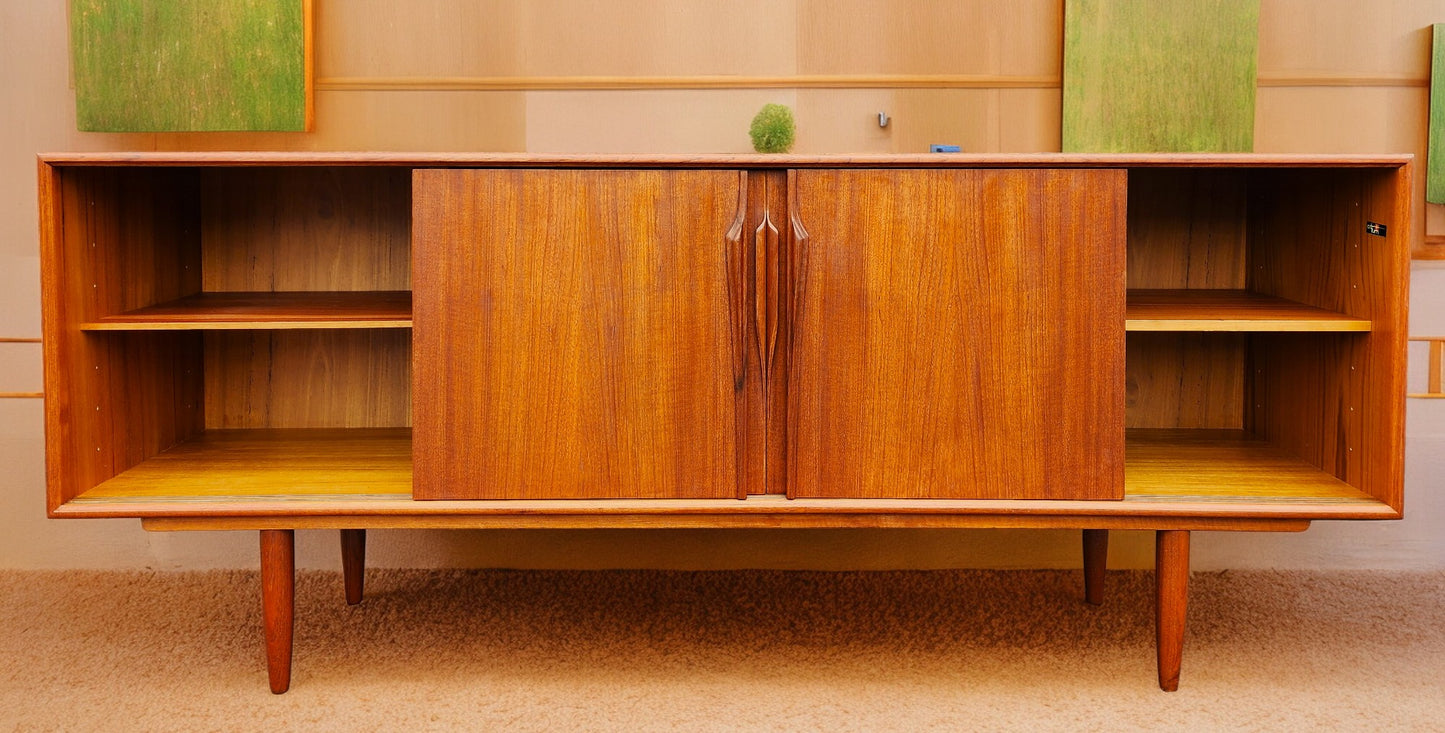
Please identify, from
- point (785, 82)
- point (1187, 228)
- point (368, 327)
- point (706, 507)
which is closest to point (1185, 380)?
A: point (1187, 228)

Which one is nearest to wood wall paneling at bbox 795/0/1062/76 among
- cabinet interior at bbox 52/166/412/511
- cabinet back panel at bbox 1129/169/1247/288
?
cabinet back panel at bbox 1129/169/1247/288

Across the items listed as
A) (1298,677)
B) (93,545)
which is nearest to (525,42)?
(93,545)

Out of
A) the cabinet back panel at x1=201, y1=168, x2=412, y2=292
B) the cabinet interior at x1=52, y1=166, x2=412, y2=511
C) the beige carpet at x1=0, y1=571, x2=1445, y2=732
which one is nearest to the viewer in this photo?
the beige carpet at x1=0, y1=571, x2=1445, y2=732

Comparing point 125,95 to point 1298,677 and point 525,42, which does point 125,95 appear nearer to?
point 525,42

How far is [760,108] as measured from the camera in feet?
6.35

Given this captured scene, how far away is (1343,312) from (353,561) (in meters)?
1.62

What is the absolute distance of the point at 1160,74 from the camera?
1.89 meters

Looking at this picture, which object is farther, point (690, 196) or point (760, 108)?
point (760, 108)

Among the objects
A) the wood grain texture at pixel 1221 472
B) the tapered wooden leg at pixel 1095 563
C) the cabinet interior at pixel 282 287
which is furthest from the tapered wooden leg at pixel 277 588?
the tapered wooden leg at pixel 1095 563

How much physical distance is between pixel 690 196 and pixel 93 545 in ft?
4.76

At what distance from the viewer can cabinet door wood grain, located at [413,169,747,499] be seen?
142 centimetres

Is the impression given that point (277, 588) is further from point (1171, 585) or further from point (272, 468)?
point (1171, 585)

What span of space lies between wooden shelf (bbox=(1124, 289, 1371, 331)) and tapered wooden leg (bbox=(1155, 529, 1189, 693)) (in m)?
0.29

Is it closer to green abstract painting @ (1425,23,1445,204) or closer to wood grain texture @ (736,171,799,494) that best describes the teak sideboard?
wood grain texture @ (736,171,799,494)
